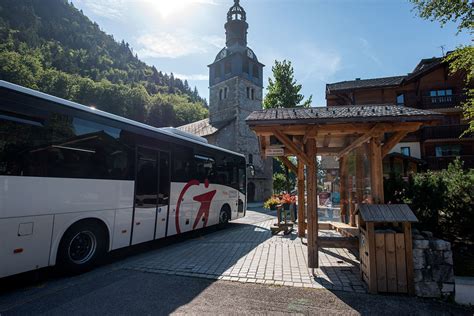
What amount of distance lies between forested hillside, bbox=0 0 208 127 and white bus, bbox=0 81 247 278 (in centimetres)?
5342

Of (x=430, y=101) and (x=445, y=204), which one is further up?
(x=430, y=101)

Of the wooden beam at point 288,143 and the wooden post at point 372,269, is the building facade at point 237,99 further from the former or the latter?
the wooden post at point 372,269

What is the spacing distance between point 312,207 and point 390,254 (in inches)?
59.5

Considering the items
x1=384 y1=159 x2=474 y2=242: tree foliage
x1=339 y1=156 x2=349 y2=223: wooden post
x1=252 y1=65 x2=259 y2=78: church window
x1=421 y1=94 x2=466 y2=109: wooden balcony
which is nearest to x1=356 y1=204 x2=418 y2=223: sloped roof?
x1=384 y1=159 x2=474 y2=242: tree foliage

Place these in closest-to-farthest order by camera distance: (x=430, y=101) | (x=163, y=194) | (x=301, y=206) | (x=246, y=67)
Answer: (x=163, y=194), (x=301, y=206), (x=430, y=101), (x=246, y=67)

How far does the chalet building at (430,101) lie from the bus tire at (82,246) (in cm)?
2163

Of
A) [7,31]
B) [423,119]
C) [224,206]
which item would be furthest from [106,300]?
[7,31]

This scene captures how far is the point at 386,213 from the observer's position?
404 centimetres

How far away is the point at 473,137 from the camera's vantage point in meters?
20.9

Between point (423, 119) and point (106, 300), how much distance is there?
220 inches

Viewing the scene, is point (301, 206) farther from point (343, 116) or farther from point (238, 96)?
point (238, 96)

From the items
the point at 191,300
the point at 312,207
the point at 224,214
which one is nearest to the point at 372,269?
the point at 312,207

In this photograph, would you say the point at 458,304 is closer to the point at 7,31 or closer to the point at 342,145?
the point at 342,145

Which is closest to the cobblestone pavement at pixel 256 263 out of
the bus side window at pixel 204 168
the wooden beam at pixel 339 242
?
the wooden beam at pixel 339 242
